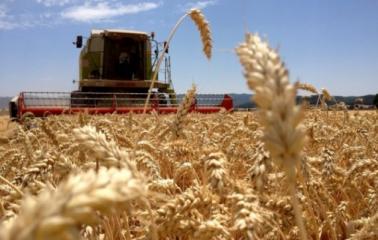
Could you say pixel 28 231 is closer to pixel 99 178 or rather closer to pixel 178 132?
pixel 99 178

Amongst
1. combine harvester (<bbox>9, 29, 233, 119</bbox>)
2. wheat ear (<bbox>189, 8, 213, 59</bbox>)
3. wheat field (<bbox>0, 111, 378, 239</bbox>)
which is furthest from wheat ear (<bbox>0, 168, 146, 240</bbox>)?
combine harvester (<bbox>9, 29, 233, 119</bbox>)

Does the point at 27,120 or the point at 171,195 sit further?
the point at 27,120

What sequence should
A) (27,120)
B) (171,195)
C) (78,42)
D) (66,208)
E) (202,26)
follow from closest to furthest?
Result: (66,208) → (171,195) → (202,26) → (27,120) → (78,42)

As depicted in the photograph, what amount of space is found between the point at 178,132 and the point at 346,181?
865 millimetres

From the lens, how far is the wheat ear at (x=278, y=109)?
22.0 inches

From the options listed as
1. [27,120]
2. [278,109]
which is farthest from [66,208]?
[27,120]

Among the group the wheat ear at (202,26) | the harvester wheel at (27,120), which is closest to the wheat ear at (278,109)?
the wheat ear at (202,26)

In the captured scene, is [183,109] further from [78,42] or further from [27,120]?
[78,42]

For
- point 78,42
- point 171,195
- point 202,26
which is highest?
point 78,42

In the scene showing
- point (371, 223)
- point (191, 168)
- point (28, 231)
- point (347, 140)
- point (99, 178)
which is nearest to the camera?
point (28, 231)

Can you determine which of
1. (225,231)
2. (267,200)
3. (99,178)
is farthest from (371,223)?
(99,178)

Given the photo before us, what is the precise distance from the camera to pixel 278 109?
560mm

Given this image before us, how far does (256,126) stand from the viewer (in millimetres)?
3697

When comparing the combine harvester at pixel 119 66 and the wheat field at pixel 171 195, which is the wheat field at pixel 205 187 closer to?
the wheat field at pixel 171 195
